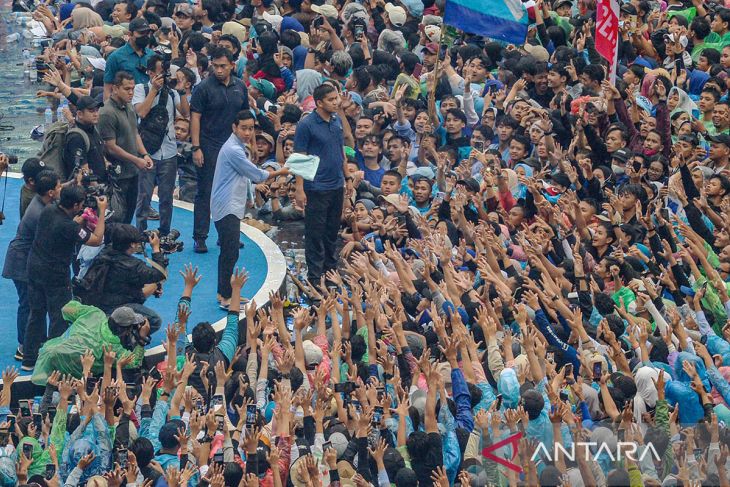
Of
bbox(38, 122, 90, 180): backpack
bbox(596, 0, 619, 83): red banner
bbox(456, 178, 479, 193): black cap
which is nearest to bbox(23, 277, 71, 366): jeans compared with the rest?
bbox(38, 122, 90, 180): backpack

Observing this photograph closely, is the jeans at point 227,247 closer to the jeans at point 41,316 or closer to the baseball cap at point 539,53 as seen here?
the jeans at point 41,316

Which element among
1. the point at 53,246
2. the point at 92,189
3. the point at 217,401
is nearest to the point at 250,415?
the point at 217,401

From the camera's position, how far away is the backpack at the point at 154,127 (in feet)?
54.5

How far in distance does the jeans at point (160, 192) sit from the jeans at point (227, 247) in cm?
160

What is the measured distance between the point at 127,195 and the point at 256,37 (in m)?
6.11

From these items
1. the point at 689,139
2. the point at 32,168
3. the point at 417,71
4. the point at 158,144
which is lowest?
the point at 417,71

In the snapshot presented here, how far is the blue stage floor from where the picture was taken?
1477 centimetres

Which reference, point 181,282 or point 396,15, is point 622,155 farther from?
point 396,15

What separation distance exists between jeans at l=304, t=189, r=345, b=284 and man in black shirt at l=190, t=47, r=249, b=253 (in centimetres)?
125

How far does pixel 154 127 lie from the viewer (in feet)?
54.4

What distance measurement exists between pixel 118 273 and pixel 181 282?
2262mm

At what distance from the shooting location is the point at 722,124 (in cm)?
1748

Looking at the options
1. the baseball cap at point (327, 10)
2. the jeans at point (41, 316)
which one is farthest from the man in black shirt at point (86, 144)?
the baseball cap at point (327, 10)

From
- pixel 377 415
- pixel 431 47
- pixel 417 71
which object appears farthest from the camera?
pixel 431 47
